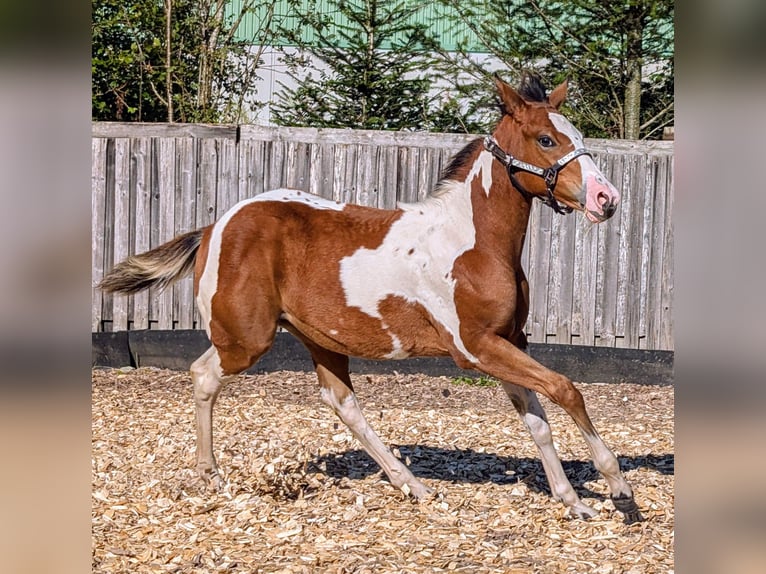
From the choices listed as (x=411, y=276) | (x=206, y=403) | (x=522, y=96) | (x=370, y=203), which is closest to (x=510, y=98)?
(x=522, y=96)

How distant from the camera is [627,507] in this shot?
460cm

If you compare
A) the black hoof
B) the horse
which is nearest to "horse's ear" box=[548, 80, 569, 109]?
the horse

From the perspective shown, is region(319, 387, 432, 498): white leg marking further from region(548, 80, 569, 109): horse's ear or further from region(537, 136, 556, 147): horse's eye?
region(548, 80, 569, 109): horse's ear

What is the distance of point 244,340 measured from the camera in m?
5.02

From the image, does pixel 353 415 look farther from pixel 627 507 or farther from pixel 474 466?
pixel 627 507

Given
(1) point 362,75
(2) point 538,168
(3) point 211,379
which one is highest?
(1) point 362,75

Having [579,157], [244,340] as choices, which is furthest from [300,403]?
[579,157]

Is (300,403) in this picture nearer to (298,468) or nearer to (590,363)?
(298,468)

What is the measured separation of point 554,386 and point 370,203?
14.9 feet

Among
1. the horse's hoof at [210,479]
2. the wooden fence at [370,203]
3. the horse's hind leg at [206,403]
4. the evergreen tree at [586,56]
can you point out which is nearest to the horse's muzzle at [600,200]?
the horse's hind leg at [206,403]

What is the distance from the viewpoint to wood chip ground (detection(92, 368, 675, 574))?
4234 mm

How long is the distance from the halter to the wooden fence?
12.6 ft
